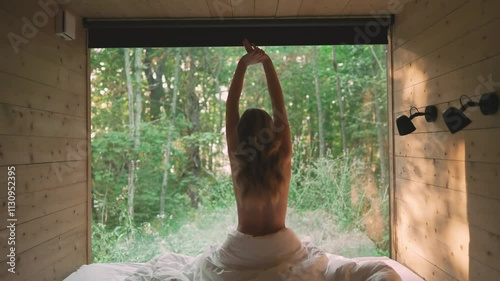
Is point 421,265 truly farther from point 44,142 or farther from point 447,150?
point 44,142

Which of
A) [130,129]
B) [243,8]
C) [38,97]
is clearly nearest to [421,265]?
[243,8]

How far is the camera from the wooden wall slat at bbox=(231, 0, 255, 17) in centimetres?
231

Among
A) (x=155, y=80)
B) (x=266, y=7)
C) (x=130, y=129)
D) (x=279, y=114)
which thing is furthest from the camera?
(x=155, y=80)

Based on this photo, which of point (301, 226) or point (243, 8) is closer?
point (243, 8)

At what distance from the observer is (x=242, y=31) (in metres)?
2.57

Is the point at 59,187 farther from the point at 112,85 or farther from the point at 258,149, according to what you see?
the point at 112,85

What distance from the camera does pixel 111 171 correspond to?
13.1ft

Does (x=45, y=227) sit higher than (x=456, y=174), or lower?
lower

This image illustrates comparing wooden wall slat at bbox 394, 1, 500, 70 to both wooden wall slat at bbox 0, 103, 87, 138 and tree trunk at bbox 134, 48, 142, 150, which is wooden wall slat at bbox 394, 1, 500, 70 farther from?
tree trunk at bbox 134, 48, 142, 150

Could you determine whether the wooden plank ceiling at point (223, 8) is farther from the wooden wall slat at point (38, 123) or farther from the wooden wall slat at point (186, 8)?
the wooden wall slat at point (38, 123)

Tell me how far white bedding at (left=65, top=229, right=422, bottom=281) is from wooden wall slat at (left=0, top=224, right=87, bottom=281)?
55cm

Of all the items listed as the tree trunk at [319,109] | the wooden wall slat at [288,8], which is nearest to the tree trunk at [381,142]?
the tree trunk at [319,109]

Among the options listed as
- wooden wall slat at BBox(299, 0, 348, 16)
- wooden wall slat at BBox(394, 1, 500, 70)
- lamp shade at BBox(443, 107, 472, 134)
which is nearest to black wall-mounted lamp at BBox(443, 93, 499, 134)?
lamp shade at BBox(443, 107, 472, 134)

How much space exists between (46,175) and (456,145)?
6.85 feet
